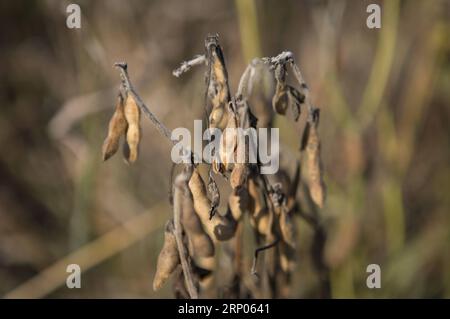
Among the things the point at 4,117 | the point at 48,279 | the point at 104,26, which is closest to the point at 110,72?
the point at 104,26

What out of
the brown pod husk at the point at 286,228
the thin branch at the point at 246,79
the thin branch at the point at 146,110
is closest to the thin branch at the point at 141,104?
the thin branch at the point at 146,110

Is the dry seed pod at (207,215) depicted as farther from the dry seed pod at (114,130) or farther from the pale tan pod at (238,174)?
the dry seed pod at (114,130)

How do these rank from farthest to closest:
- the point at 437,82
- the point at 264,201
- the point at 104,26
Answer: the point at 104,26
the point at 437,82
the point at 264,201

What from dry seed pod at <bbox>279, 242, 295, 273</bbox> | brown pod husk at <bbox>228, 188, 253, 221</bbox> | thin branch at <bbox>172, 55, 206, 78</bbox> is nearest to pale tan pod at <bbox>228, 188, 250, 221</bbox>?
brown pod husk at <bbox>228, 188, 253, 221</bbox>

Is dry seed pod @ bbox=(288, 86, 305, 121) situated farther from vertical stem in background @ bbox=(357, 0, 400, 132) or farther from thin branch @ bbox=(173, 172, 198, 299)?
vertical stem in background @ bbox=(357, 0, 400, 132)

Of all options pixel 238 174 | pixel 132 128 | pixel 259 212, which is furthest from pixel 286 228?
pixel 132 128

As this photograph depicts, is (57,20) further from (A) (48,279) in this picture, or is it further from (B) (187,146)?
(B) (187,146)
